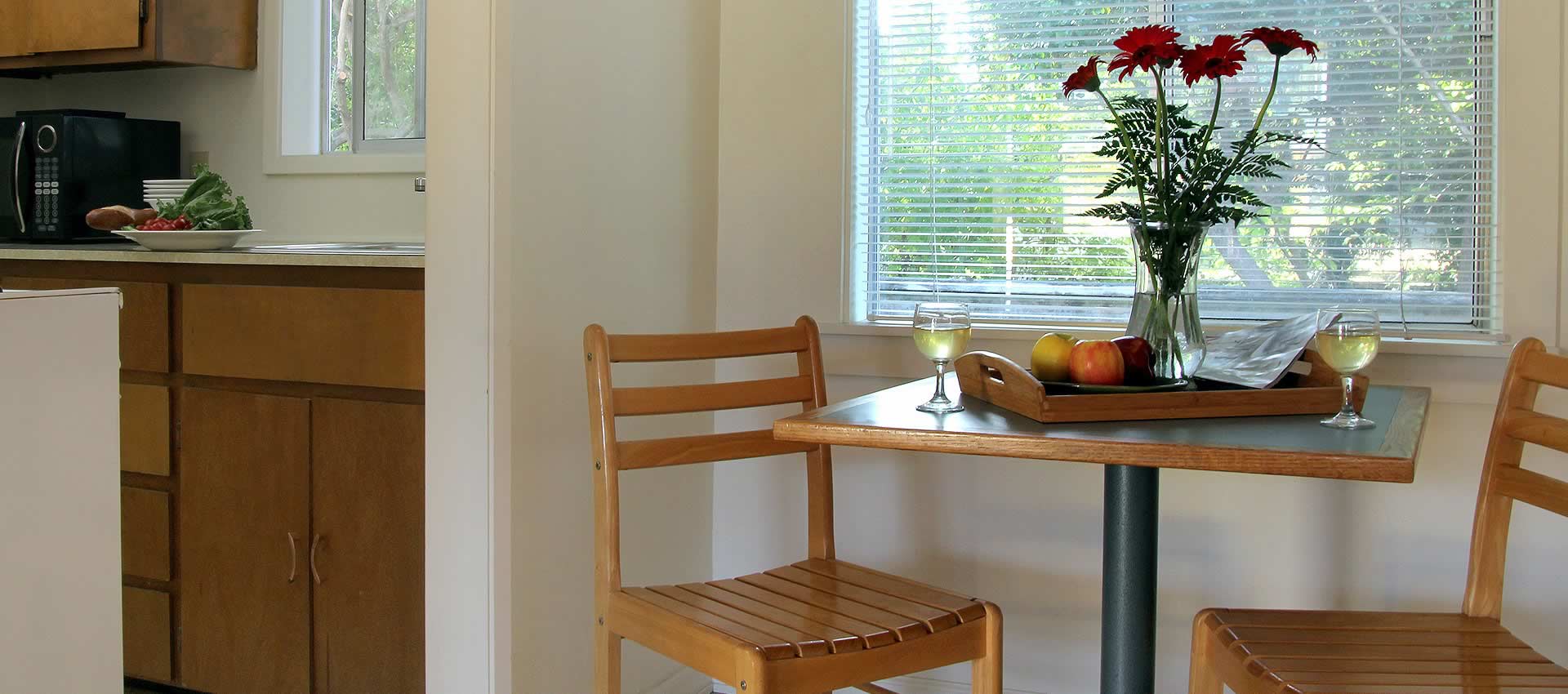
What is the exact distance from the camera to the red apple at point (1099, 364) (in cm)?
167

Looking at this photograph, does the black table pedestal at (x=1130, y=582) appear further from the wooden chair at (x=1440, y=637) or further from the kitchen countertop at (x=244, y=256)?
the kitchen countertop at (x=244, y=256)

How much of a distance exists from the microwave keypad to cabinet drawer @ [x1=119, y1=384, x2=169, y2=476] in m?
0.81

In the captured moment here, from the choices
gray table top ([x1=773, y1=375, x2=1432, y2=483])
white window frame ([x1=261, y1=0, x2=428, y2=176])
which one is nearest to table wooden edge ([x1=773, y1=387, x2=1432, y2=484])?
gray table top ([x1=773, y1=375, x2=1432, y2=483])

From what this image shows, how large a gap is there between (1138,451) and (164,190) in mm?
2529

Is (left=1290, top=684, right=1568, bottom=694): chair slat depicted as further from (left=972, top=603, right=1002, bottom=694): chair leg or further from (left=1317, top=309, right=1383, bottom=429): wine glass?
(left=972, top=603, right=1002, bottom=694): chair leg

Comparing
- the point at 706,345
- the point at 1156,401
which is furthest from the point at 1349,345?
the point at 706,345

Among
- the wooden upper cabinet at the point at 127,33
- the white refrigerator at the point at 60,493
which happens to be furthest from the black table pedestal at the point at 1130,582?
the wooden upper cabinet at the point at 127,33

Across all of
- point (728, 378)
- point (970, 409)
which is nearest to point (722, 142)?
point (728, 378)

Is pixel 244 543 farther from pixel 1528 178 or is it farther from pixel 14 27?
pixel 1528 178

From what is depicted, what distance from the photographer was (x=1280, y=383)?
1807 millimetres

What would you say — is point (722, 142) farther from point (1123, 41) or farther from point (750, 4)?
point (1123, 41)

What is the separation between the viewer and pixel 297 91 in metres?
3.21

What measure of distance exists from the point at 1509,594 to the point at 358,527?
2.05 metres

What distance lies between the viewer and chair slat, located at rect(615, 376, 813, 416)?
6.34 feet
